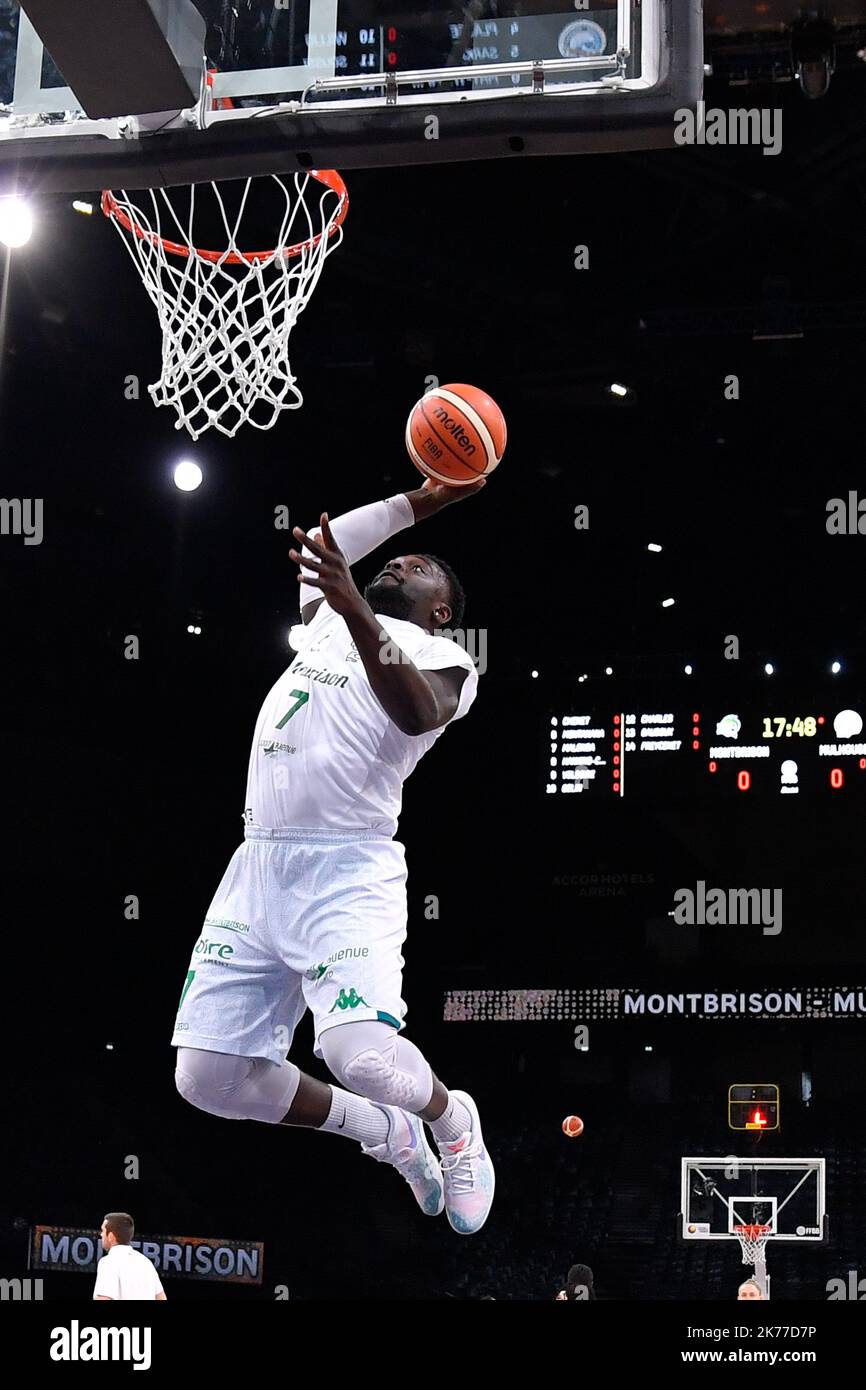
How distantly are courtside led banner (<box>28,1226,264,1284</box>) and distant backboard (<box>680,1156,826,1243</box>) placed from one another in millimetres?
2265

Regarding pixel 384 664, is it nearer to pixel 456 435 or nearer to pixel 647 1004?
pixel 456 435

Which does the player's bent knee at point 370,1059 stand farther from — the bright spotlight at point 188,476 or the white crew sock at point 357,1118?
the bright spotlight at point 188,476

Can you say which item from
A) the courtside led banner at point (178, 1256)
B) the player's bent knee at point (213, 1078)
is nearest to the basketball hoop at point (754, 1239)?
the courtside led banner at point (178, 1256)

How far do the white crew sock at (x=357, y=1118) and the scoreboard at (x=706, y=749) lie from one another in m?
3.32

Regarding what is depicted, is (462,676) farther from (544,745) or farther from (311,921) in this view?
(544,745)

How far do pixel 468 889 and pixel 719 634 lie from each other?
1849 millimetres

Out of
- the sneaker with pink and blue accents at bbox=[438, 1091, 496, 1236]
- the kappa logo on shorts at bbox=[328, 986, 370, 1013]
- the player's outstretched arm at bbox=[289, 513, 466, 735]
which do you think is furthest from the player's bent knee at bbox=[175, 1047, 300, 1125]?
the player's outstretched arm at bbox=[289, 513, 466, 735]

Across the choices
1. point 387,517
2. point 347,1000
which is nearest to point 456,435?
point 387,517

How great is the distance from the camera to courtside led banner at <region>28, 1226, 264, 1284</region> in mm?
8680

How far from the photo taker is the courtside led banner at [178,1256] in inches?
342

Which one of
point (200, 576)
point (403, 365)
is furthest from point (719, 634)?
point (200, 576)

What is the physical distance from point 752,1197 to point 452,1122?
355cm

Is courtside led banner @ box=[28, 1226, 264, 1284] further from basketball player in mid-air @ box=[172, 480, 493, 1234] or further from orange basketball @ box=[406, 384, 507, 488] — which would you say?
orange basketball @ box=[406, 384, 507, 488]

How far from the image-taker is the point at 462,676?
5164 mm
